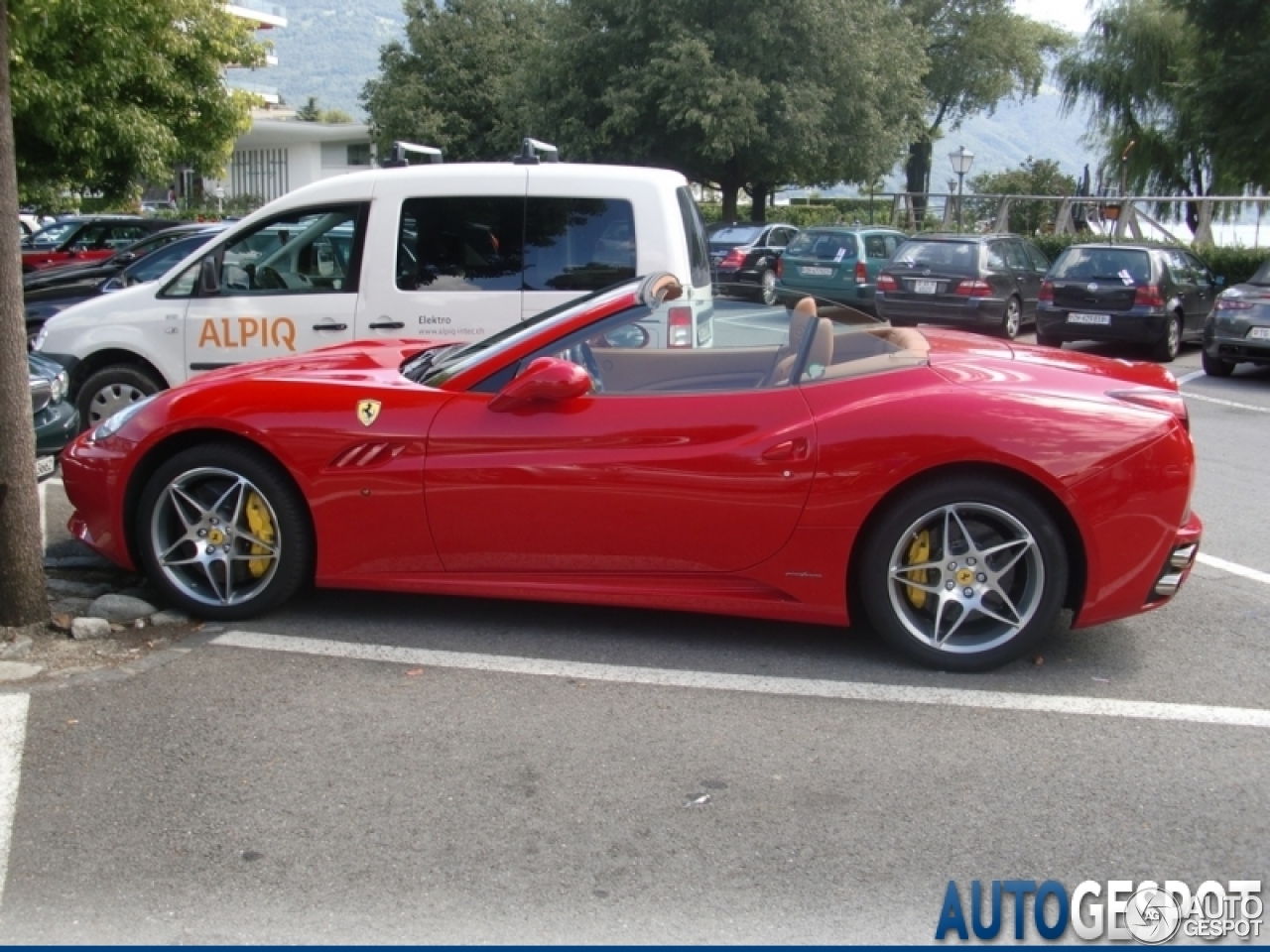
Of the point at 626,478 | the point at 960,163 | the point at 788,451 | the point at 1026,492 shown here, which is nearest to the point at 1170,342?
the point at 1026,492

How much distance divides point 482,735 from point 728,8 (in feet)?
99.3

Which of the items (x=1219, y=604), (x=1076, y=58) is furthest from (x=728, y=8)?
(x=1219, y=604)

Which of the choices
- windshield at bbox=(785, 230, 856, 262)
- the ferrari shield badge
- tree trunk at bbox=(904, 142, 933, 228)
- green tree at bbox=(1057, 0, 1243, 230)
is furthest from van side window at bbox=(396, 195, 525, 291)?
tree trunk at bbox=(904, 142, 933, 228)

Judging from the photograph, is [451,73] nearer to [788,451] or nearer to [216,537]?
[216,537]

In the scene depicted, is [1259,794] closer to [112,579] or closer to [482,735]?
[482,735]

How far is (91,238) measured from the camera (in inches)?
734

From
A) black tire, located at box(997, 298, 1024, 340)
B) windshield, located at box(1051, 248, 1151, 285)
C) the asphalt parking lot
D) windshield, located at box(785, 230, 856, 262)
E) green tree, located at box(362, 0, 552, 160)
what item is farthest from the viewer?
green tree, located at box(362, 0, 552, 160)

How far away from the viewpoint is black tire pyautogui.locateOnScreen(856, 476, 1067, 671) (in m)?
4.82

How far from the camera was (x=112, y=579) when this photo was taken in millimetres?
6008

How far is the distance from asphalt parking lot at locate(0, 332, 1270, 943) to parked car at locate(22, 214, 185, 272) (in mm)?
14441

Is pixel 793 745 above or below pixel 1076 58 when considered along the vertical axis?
below

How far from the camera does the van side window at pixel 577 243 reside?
7.93 meters

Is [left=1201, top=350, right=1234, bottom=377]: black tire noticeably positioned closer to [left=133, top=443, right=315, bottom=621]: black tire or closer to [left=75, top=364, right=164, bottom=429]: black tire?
[left=75, top=364, right=164, bottom=429]: black tire

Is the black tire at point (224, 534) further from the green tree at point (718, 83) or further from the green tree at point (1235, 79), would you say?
the green tree at point (718, 83)
